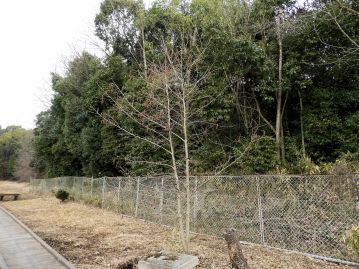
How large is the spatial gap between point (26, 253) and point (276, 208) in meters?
5.92

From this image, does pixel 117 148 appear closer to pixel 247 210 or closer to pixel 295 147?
pixel 295 147

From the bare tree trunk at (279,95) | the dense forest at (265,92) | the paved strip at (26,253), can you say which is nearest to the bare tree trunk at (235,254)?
the paved strip at (26,253)

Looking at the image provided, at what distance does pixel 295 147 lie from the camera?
39.5ft

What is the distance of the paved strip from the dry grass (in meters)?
0.24

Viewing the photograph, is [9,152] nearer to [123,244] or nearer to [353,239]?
[123,244]

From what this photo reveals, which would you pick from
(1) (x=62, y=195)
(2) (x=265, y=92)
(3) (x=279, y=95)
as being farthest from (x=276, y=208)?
(1) (x=62, y=195)

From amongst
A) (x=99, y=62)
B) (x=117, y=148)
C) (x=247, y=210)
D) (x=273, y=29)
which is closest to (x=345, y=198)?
(x=247, y=210)

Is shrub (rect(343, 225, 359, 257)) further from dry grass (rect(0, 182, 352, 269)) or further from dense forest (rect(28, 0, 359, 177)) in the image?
dense forest (rect(28, 0, 359, 177))

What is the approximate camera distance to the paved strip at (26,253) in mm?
6311

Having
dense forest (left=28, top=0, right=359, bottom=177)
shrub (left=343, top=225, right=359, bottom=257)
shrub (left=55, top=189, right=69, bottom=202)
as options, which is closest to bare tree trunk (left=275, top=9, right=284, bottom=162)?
dense forest (left=28, top=0, right=359, bottom=177)

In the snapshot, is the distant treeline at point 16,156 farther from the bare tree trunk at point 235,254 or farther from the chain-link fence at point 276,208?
the bare tree trunk at point 235,254

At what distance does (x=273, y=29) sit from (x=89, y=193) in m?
12.4

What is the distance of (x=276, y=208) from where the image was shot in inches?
284

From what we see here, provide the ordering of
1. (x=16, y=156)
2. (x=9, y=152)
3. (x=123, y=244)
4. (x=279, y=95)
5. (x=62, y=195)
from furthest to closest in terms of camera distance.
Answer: (x=9, y=152) < (x=16, y=156) < (x=62, y=195) < (x=279, y=95) < (x=123, y=244)
